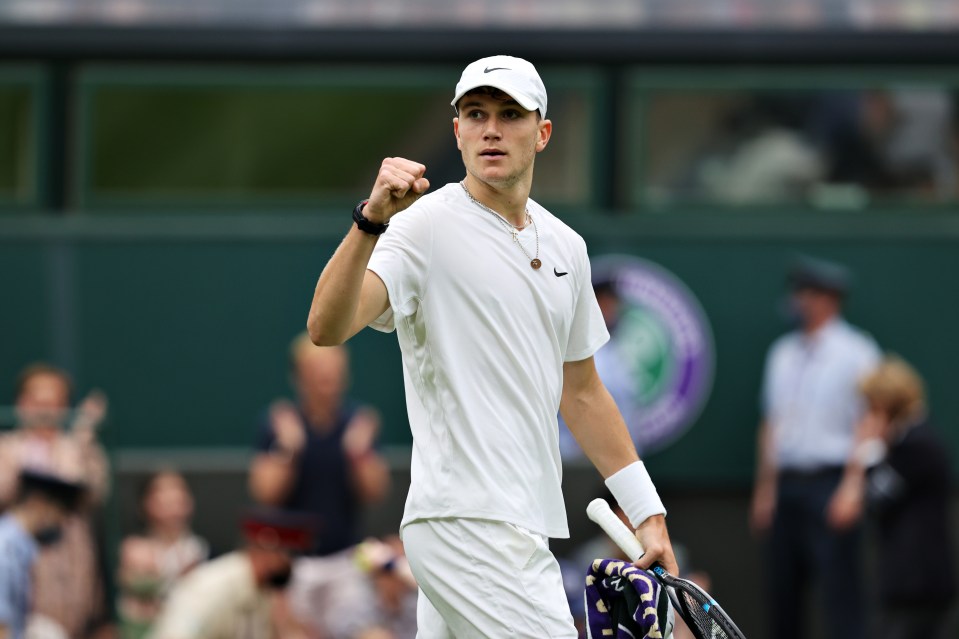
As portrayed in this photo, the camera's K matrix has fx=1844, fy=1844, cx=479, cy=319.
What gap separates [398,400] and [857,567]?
2425 mm

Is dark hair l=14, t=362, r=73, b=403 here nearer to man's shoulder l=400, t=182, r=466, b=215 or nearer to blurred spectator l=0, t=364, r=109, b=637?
blurred spectator l=0, t=364, r=109, b=637

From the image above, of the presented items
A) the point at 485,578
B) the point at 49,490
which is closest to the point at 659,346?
the point at 49,490

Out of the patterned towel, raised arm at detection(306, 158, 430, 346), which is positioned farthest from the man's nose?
the patterned towel

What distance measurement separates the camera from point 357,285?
12.7 ft

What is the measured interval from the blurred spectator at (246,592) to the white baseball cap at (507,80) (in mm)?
4139

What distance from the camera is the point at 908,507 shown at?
28.7ft

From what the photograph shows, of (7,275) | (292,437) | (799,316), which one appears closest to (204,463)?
(292,437)

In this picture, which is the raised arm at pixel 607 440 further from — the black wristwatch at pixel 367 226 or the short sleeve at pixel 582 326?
the black wristwatch at pixel 367 226

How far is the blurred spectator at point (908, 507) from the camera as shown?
8703mm

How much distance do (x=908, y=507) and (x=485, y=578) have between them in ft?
16.6

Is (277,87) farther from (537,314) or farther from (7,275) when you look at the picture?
(537,314)

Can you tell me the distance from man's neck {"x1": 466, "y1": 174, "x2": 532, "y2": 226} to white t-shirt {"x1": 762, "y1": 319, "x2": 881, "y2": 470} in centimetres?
507

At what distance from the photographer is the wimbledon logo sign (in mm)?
9203

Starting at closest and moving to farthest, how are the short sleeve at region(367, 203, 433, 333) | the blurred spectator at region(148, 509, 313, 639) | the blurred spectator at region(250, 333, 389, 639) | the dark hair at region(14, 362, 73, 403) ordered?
the short sleeve at region(367, 203, 433, 333), the blurred spectator at region(148, 509, 313, 639), the dark hair at region(14, 362, 73, 403), the blurred spectator at region(250, 333, 389, 639)
